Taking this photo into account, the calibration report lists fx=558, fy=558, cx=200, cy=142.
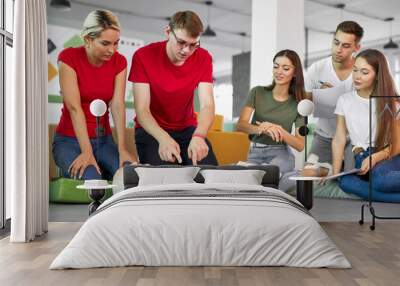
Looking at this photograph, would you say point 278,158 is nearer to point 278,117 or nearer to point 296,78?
point 278,117

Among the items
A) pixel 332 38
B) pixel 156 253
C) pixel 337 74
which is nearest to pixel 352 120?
pixel 337 74

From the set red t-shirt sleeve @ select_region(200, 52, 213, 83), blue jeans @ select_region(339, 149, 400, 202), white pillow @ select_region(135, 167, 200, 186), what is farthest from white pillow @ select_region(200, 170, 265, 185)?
blue jeans @ select_region(339, 149, 400, 202)

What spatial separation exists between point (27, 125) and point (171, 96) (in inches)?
77.2

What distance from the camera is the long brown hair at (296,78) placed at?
6.85 m

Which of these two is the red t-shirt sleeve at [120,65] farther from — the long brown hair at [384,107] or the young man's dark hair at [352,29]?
the long brown hair at [384,107]

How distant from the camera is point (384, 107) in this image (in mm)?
6848

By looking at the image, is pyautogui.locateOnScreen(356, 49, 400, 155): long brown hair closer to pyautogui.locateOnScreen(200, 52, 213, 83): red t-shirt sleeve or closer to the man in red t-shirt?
pyautogui.locateOnScreen(200, 52, 213, 83): red t-shirt sleeve

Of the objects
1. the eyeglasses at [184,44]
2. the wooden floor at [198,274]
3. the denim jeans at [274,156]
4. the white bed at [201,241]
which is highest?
the eyeglasses at [184,44]

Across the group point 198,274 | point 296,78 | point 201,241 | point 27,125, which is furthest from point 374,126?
point 27,125

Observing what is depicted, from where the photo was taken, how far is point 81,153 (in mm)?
6559

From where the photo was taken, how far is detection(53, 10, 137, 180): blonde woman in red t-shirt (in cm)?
653

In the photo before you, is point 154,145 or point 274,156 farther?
point 274,156

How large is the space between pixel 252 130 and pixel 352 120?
4.34 feet

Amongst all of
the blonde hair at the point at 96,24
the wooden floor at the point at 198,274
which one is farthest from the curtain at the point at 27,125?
the blonde hair at the point at 96,24
